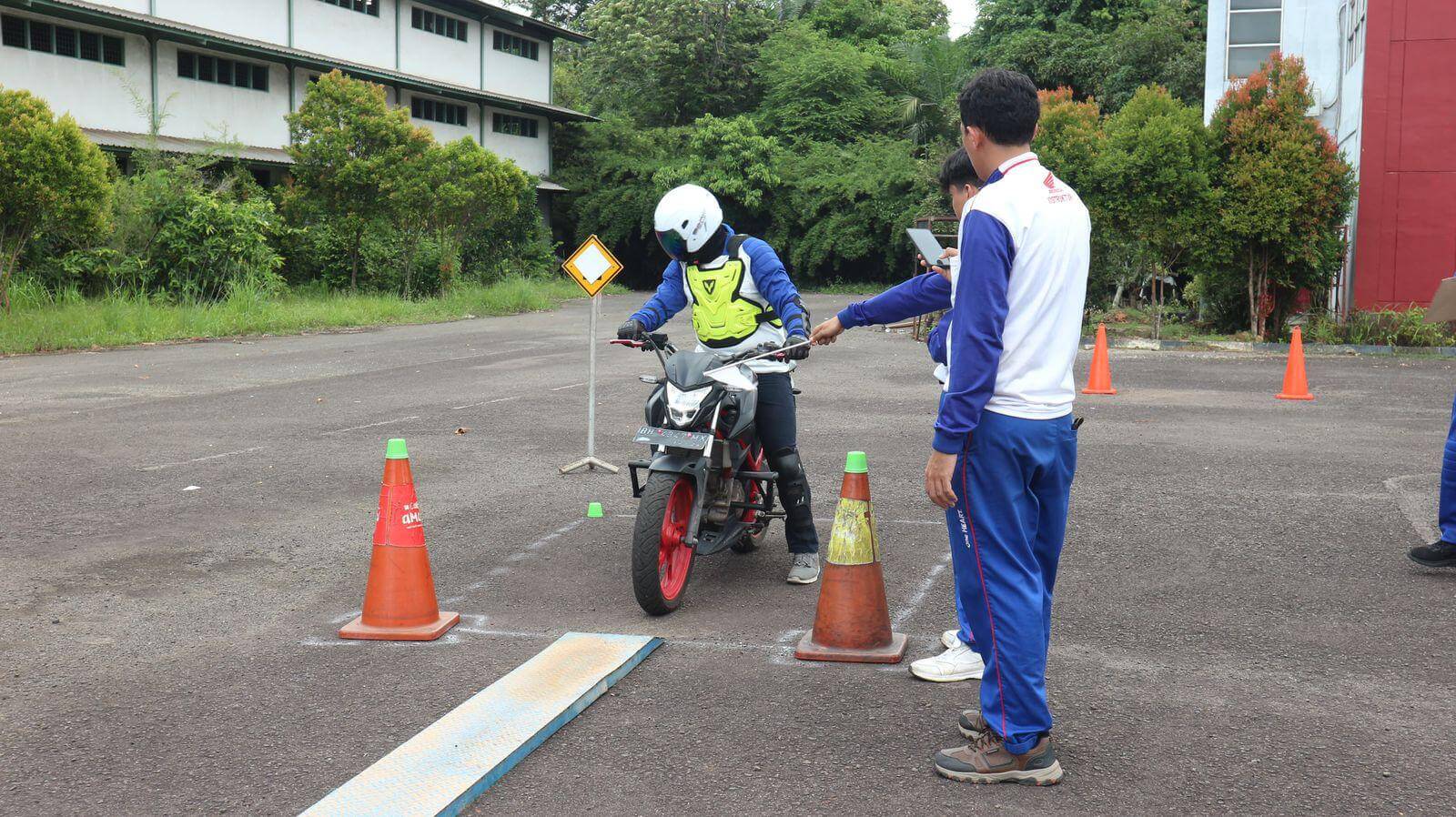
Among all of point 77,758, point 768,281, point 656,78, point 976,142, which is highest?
point 656,78

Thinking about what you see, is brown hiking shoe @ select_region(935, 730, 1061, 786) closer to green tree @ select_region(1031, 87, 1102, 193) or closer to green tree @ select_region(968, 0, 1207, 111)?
green tree @ select_region(1031, 87, 1102, 193)

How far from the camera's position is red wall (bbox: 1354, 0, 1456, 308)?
2123cm

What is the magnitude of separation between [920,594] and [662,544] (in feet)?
4.21

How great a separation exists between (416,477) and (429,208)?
21718 millimetres

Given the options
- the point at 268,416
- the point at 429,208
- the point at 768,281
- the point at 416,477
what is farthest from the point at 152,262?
the point at 768,281

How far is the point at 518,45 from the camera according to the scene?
43062 mm

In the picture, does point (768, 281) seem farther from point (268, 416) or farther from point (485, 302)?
point (485, 302)

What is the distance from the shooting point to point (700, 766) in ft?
13.1

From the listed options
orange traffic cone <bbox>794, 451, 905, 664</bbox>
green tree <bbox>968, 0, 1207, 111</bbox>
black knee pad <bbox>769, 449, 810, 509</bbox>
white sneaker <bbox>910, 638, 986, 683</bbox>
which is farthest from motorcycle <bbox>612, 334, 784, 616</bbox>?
green tree <bbox>968, 0, 1207, 111</bbox>

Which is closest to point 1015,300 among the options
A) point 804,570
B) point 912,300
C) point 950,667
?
point 912,300

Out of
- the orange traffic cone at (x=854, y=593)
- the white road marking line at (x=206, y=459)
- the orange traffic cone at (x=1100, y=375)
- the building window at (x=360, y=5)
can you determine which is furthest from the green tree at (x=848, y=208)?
the orange traffic cone at (x=854, y=593)

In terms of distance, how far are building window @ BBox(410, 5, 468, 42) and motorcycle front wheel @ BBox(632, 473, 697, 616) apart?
35247mm

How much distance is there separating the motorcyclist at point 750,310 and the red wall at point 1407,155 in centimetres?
1879

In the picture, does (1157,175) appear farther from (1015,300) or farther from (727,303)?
(1015,300)
